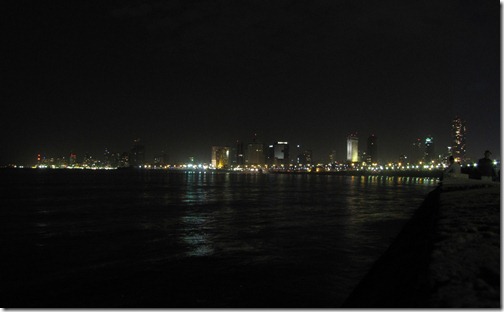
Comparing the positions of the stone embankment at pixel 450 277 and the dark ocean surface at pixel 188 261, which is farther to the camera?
the dark ocean surface at pixel 188 261

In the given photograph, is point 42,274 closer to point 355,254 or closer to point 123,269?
point 123,269

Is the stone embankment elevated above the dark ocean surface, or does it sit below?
above

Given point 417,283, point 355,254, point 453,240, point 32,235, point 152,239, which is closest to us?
point 417,283

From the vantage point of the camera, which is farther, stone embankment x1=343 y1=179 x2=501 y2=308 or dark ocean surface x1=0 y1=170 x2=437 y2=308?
dark ocean surface x1=0 y1=170 x2=437 y2=308

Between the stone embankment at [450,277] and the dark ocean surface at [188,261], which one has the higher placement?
the stone embankment at [450,277]

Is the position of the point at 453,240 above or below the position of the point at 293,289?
above

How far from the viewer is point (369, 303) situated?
503cm

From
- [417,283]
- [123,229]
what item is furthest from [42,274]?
[417,283]

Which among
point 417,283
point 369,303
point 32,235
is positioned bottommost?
point 32,235

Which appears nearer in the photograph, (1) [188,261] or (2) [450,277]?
(2) [450,277]

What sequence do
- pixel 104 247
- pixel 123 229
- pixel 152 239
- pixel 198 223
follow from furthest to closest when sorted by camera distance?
pixel 198 223 → pixel 123 229 → pixel 152 239 → pixel 104 247

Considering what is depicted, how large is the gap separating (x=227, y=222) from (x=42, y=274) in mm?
11238

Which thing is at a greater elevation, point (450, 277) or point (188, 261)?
point (450, 277)

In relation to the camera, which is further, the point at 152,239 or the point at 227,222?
the point at 227,222
